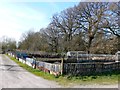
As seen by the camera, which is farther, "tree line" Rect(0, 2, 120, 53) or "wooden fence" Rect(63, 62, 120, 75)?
"tree line" Rect(0, 2, 120, 53)

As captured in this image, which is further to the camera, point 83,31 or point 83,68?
point 83,31

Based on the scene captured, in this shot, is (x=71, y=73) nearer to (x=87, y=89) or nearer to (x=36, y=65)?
(x=87, y=89)

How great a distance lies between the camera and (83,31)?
46250 millimetres

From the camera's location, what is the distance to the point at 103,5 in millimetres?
34312

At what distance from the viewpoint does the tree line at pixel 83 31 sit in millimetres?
29766

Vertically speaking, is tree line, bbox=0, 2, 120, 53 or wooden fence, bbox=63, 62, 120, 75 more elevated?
tree line, bbox=0, 2, 120, 53

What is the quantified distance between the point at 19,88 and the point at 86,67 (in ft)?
23.4

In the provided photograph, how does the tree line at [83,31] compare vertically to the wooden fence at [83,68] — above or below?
above

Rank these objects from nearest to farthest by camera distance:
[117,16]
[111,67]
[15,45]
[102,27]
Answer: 1. [111,67]
2. [117,16]
3. [102,27]
4. [15,45]

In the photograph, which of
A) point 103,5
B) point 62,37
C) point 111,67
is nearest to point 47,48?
point 62,37

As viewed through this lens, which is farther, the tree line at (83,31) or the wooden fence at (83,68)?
the tree line at (83,31)

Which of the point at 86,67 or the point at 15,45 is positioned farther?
the point at 15,45

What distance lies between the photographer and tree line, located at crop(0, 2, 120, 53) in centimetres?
2977

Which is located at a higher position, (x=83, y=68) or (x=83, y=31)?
(x=83, y=31)
